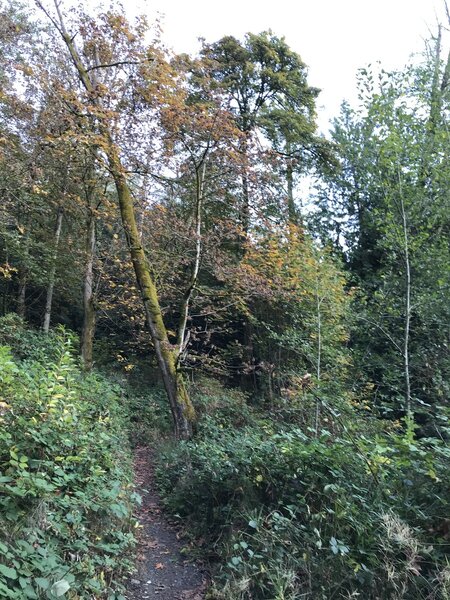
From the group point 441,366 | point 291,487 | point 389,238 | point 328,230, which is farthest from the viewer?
point 328,230

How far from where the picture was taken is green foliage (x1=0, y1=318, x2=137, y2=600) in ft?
9.11

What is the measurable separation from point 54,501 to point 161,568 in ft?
5.58

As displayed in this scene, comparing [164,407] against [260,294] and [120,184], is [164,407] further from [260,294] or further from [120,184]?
[120,184]

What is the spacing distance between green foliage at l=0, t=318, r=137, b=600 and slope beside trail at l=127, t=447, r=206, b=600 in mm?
260

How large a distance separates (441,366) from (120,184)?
26.3 ft

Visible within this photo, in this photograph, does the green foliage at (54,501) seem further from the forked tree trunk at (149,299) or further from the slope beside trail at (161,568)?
the forked tree trunk at (149,299)

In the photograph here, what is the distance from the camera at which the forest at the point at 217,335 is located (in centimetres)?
338

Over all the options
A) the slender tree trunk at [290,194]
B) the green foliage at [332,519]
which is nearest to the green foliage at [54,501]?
the green foliage at [332,519]

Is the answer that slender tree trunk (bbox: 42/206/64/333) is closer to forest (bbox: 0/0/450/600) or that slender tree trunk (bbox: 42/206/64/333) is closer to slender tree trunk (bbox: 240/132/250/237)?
forest (bbox: 0/0/450/600)

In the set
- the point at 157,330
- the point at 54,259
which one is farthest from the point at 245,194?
the point at 54,259

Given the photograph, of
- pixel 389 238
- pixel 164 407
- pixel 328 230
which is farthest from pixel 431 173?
pixel 328 230

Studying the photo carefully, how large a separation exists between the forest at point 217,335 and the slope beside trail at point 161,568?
4.5 inches

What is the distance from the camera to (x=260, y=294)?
10438 millimetres

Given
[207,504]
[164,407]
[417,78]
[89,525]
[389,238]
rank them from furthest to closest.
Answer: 1. [164,407]
2. [417,78]
3. [389,238]
4. [207,504]
5. [89,525]
